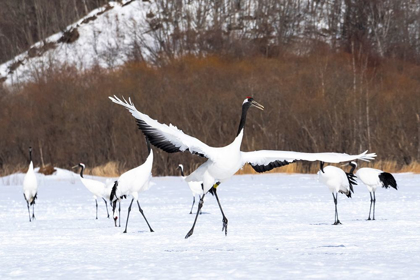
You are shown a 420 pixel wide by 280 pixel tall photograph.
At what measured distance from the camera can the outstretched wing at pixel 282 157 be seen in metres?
8.66

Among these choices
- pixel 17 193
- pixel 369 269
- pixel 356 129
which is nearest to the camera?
pixel 369 269

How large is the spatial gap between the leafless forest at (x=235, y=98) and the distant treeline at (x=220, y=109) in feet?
0.14

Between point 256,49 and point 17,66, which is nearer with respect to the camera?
point 256,49

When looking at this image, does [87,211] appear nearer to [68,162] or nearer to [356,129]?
[356,129]

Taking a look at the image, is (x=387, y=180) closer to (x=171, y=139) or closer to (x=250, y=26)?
(x=171, y=139)

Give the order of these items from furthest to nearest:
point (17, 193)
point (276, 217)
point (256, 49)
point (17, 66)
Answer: point (17, 66)
point (256, 49)
point (17, 193)
point (276, 217)

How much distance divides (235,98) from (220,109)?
69 cm

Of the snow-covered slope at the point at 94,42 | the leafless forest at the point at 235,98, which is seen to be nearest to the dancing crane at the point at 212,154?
the leafless forest at the point at 235,98

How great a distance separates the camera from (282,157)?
9039mm

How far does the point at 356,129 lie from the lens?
2483cm

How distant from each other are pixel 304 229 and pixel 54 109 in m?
23.0

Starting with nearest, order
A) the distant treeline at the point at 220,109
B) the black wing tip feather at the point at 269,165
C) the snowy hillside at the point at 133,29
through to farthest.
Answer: the black wing tip feather at the point at 269,165
the distant treeline at the point at 220,109
the snowy hillside at the point at 133,29

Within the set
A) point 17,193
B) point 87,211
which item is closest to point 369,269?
point 87,211

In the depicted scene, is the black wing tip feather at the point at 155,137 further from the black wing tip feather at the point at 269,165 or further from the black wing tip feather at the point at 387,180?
the black wing tip feather at the point at 387,180
